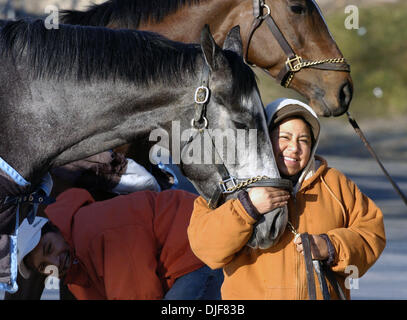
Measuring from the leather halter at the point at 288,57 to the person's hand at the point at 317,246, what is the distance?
150cm

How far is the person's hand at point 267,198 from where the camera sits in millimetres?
2984

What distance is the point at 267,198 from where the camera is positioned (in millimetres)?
2980

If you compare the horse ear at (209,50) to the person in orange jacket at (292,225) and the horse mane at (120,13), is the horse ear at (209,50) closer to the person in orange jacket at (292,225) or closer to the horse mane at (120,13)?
the person in orange jacket at (292,225)

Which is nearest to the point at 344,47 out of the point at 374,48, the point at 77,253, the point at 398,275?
the point at 374,48

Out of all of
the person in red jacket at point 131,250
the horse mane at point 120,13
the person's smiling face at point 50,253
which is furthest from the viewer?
the horse mane at point 120,13

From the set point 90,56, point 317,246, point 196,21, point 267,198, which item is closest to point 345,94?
point 196,21

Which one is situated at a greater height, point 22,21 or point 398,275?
point 22,21

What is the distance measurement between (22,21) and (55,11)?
0.99m

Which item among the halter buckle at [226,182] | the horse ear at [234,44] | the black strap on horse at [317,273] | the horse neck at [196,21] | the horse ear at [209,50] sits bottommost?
the black strap on horse at [317,273]

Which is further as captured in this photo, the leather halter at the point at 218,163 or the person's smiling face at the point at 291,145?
the person's smiling face at the point at 291,145

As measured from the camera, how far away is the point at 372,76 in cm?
1662

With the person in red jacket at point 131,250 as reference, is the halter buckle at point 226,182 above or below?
above

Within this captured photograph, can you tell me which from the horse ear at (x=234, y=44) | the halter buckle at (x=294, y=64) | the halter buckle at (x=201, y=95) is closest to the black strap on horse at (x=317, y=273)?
the halter buckle at (x=201, y=95)

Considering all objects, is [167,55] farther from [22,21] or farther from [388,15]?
[388,15]
